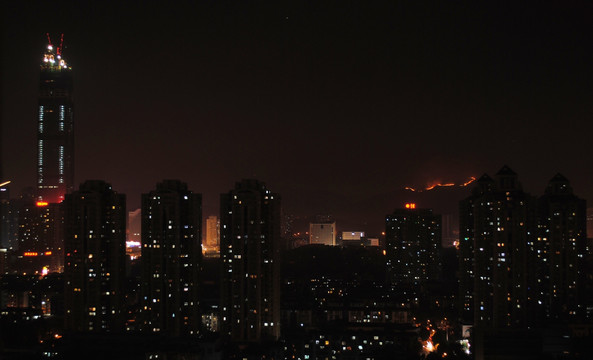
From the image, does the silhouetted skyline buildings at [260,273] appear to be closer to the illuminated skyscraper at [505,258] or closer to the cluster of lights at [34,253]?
the illuminated skyscraper at [505,258]

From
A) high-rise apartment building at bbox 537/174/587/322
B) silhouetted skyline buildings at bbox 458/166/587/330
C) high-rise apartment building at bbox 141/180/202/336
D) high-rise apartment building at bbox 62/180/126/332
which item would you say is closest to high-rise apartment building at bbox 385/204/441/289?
silhouetted skyline buildings at bbox 458/166/587/330

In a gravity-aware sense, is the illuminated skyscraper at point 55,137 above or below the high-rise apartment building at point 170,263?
above

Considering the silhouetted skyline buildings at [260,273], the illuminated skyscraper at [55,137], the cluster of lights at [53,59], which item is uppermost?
the cluster of lights at [53,59]

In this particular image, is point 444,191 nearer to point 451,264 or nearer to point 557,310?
point 451,264

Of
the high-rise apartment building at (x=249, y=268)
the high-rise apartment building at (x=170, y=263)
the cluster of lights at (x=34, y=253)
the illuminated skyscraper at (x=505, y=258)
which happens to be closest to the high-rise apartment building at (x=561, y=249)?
the illuminated skyscraper at (x=505, y=258)

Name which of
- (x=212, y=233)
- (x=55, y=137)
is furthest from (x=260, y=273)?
(x=55, y=137)

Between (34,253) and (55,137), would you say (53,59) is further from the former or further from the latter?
(34,253)

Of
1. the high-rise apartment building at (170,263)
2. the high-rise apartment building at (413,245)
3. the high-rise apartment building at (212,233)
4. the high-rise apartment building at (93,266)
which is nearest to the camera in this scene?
the high-rise apartment building at (170,263)
